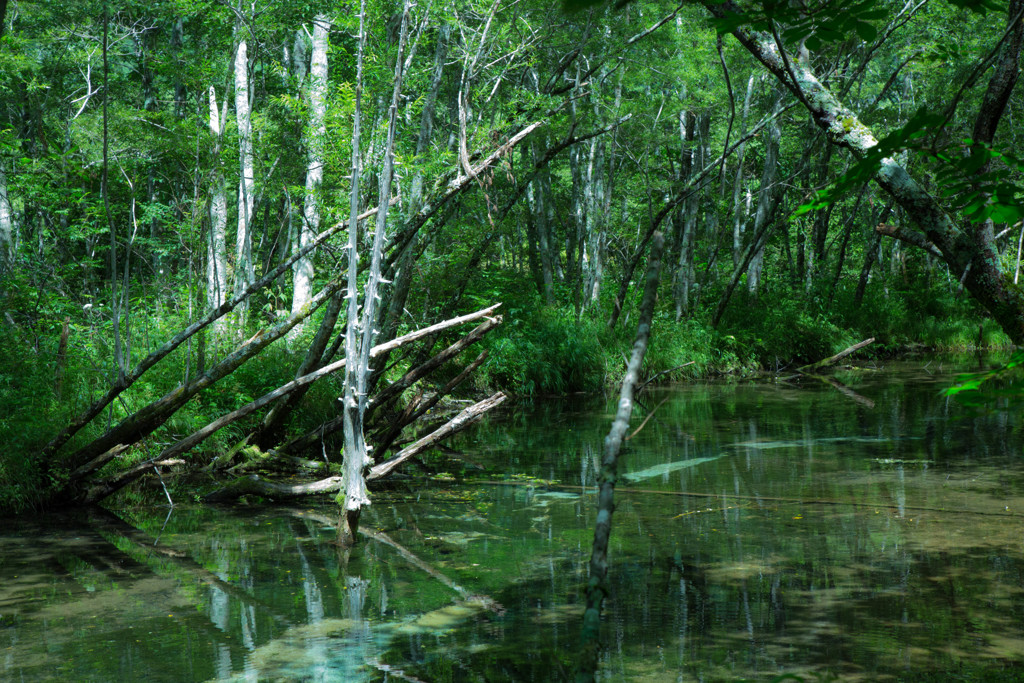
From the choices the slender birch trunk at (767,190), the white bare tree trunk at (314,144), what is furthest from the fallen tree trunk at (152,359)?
the slender birch trunk at (767,190)

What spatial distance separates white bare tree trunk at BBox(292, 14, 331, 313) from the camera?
981 centimetres

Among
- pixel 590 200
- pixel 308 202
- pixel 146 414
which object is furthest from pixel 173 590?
pixel 590 200

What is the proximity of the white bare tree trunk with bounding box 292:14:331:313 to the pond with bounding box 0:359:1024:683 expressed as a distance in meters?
3.02

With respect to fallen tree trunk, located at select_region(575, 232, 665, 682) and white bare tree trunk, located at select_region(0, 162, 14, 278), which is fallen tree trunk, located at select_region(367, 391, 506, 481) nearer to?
fallen tree trunk, located at select_region(575, 232, 665, 682)

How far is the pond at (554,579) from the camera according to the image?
3.57m

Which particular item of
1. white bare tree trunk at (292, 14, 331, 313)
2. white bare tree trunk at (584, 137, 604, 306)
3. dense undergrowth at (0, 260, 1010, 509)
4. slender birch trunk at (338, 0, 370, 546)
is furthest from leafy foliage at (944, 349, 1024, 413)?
white bare tree trunk at (584, 137, 604, 306)

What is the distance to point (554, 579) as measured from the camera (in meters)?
4.70

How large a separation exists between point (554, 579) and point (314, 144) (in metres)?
6.87

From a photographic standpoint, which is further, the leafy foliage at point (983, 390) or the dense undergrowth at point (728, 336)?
the dense undergrowth at point (728, 336)

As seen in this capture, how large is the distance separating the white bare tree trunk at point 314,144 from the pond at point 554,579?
9.91 feet

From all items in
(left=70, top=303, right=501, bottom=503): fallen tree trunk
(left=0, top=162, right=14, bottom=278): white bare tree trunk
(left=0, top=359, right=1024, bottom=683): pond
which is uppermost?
(left=0, top=162, right=14, bottom=278): white bare tree trunk

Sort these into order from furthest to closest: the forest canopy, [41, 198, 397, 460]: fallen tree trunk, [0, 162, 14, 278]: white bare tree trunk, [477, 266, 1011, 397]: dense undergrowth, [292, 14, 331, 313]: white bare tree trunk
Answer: [477, 266, 1011, 397]: dense undergrowth → [0, 162, 14, 278]: white bare tree trunk → [292, 14, 331, 313]: white bare tree trunk → [41, 198, 397, 460]: fallen tree trunk → the forest canopy

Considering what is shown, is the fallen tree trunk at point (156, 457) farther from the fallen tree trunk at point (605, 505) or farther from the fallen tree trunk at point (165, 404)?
the fallen tree trunk at point (605, 505)

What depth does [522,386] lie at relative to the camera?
14094mm
